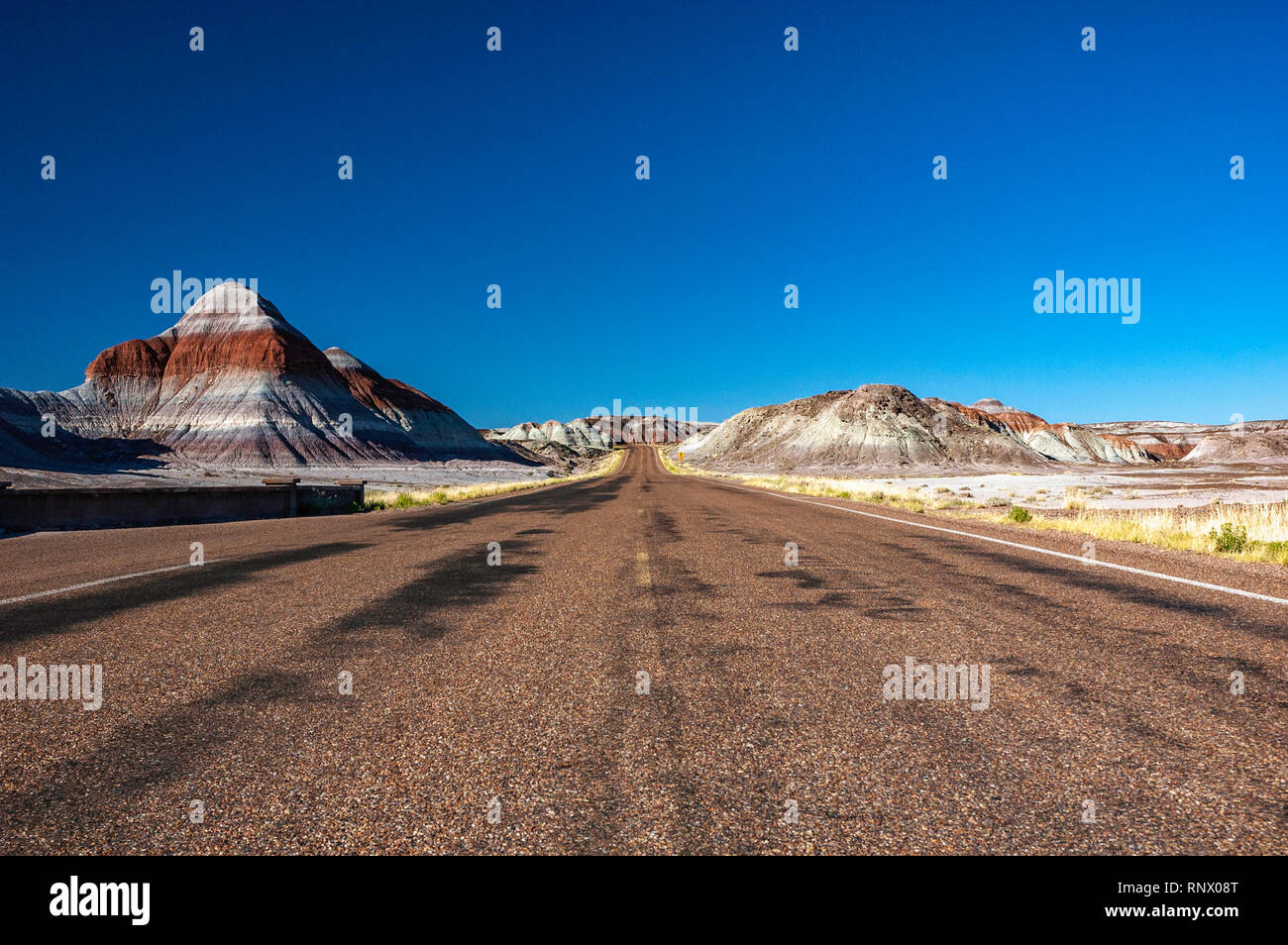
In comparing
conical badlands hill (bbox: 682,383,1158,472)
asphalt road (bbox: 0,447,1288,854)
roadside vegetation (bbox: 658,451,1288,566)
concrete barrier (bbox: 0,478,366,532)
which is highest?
conical badlands hill (bbox: 682,383,1158,472)

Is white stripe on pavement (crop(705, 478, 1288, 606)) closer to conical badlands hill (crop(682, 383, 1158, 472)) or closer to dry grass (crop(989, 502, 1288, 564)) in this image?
dry grass (crop(989, 502, 1288, 564))

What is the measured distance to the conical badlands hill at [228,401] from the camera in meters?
72.6

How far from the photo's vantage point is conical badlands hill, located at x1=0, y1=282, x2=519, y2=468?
72.6 meters

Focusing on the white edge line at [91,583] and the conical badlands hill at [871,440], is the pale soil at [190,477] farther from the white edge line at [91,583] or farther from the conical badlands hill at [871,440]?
the conical badlands hill at [871,440]

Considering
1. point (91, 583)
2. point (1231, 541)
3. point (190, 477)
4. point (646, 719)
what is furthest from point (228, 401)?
point (1231, 541)

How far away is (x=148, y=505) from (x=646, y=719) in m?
16.3

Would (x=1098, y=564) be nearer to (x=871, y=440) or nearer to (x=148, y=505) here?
(x=148, y=505)

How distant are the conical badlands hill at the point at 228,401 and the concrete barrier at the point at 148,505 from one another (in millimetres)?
59201

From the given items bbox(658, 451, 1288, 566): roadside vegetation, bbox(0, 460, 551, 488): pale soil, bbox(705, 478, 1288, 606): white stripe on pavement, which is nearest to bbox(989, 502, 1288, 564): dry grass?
bbox(658, 451, 1288, 566): roadside vegetation

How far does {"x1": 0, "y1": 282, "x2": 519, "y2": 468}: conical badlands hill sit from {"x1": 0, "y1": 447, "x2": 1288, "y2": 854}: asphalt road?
2902 inches

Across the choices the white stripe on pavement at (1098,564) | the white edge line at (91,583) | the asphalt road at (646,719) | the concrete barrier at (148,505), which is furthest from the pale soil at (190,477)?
the white stripe on pavement at (1098,564)

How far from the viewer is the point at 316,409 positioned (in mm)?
82625

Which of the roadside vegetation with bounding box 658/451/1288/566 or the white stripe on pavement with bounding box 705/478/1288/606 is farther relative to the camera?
the roadside vegetation with bounding box 658/451/1288/566
